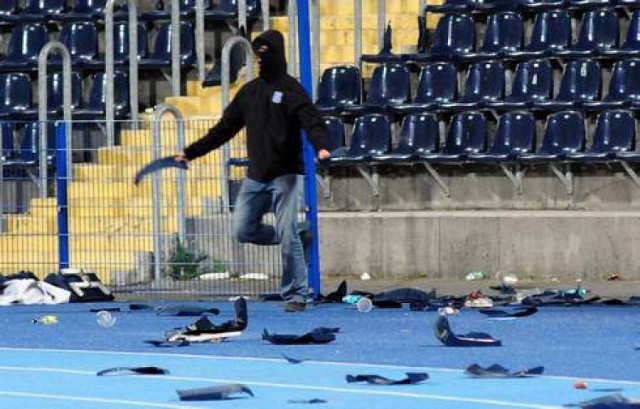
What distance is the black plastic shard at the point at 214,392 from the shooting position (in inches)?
459

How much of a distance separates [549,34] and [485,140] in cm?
154

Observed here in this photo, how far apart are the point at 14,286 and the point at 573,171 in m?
5.66

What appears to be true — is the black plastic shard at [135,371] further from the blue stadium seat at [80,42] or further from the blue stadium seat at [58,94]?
the blue stadium seat at [80,42]

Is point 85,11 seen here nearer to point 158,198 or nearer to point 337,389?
point 158,198

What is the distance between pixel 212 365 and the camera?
13508mm

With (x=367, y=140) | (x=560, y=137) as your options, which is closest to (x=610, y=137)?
(x=560, y=137)

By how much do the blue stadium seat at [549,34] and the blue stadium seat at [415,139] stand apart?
112 centimetres

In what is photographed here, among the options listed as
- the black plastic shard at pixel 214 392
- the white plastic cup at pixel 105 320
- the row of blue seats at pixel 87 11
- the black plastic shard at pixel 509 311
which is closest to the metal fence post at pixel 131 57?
the row of blue seats at pixel 87 11

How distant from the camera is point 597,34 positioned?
22703mm

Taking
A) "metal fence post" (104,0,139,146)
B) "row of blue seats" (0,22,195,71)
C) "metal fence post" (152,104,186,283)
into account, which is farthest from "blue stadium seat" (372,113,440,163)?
"row of blue seats" (0,22,195,71)

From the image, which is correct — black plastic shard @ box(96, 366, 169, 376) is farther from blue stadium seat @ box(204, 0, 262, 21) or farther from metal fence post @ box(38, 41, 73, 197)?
blue stadium seat @ box(204, 0, 262, 21)

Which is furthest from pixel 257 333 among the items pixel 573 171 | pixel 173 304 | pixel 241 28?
pixel 241 28

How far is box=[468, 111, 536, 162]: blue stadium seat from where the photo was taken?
21.7 metres

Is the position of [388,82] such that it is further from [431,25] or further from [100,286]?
[100,286]
